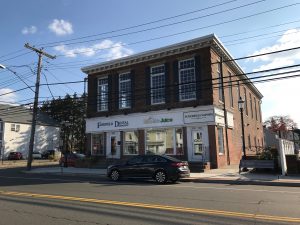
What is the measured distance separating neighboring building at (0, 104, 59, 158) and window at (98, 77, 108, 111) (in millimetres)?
27016

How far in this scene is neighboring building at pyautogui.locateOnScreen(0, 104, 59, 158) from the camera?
183 ft

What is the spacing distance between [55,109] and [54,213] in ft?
226

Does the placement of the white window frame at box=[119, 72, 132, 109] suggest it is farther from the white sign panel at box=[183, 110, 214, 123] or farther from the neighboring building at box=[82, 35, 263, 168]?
the white sign panel at box=[183, 110, 214, 123]

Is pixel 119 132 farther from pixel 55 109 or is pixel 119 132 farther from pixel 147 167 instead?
pixel 55 109

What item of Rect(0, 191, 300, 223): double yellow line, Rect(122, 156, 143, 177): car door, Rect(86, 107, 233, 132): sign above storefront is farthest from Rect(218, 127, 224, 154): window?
Rect(0, 191, 300, 223): double yellow line

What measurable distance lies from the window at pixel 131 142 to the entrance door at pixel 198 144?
17.0ft

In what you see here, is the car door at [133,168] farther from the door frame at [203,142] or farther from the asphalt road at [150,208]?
the door frame at [203,142]

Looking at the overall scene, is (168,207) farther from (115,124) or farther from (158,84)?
(115,124)

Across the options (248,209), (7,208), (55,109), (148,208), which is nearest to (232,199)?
(248,209)

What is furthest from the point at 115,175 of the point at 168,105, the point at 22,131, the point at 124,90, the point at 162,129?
the point at 22,131

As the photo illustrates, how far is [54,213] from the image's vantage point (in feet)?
28.2

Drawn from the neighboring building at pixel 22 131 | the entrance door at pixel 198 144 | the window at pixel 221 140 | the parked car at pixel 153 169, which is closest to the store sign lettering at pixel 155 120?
the entrance door at pixel 198 144

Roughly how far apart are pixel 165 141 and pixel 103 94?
8.06 metres

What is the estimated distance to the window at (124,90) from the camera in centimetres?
2838
